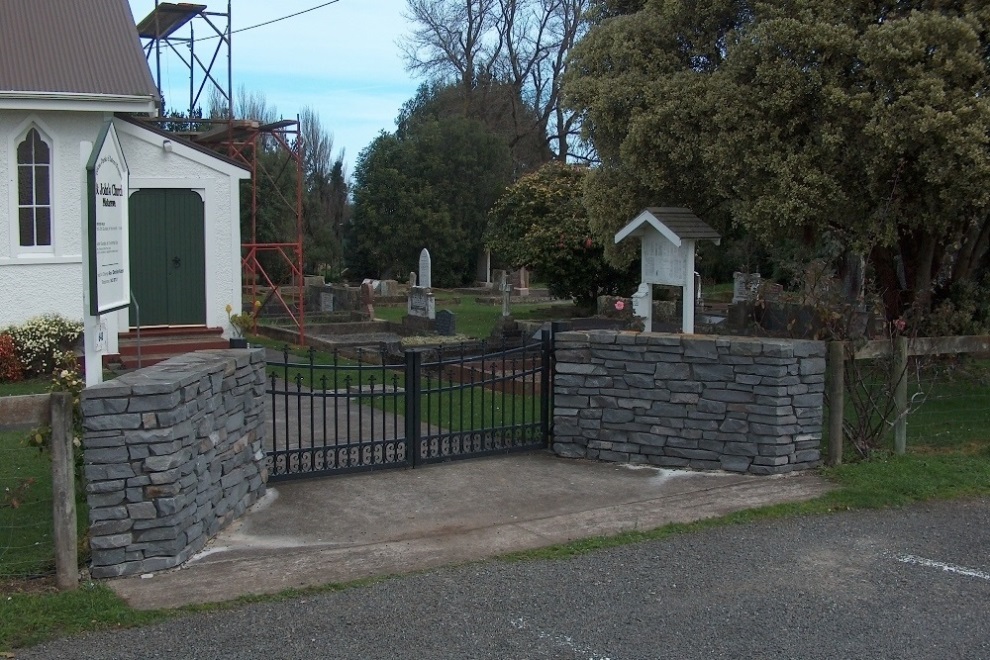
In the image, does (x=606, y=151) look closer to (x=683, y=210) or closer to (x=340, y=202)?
(x=683, y=210)

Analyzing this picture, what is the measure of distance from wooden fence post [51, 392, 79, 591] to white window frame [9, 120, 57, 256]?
935 centimetres

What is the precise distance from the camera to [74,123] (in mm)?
14008

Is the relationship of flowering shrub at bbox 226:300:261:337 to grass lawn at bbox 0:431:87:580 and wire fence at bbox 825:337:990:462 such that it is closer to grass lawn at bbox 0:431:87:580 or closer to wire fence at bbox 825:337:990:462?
grass lawn at bbox 0:431:87:580

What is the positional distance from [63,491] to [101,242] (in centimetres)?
161

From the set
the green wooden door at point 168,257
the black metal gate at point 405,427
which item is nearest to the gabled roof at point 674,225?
the black metal gate at point 405,427

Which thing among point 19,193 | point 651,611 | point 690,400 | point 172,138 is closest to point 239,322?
point 172,138

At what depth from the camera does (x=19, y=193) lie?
13.9 m

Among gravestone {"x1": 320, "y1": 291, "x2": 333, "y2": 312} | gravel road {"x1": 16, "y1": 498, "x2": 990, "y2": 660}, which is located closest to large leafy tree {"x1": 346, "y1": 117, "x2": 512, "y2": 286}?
gravestone {"x1": 320, "y1": 291, "x2": 333, "y2": 312}

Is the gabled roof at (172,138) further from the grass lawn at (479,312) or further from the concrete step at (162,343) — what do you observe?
the grass lawn at (479,312)

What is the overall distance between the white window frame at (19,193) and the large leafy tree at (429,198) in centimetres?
2731

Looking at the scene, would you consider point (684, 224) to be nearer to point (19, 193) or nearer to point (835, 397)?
point (835, 397)

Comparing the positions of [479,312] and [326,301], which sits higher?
[326,301]

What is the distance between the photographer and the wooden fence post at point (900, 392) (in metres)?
8.64

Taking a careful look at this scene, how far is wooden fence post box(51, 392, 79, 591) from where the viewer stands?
5.49 m
